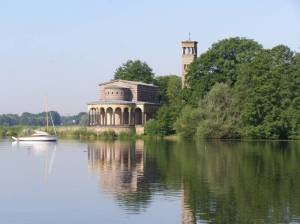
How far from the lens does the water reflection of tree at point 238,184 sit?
30359 millimetres

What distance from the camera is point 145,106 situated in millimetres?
139875

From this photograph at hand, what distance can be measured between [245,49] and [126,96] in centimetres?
3206

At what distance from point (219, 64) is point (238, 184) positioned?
76065 mm

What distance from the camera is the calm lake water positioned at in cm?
3025

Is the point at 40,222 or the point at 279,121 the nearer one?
the point at 40,222

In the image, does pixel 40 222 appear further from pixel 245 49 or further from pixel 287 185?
pixel 245 49

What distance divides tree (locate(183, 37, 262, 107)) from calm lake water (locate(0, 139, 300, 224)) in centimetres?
5345

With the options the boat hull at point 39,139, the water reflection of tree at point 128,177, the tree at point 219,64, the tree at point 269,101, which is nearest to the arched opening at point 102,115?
the tree at point 219,64

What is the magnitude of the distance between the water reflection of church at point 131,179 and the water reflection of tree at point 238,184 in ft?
2.54

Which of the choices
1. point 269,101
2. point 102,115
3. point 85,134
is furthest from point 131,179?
point 102,115

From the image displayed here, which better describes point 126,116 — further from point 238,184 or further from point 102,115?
point 238,184

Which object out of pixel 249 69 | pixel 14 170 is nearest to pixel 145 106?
pixel 249 69

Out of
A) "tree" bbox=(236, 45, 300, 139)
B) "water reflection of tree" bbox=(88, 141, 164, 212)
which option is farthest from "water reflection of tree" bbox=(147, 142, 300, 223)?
"tree" bbox=(236, 45, 300, 139)

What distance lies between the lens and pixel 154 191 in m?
37.8
